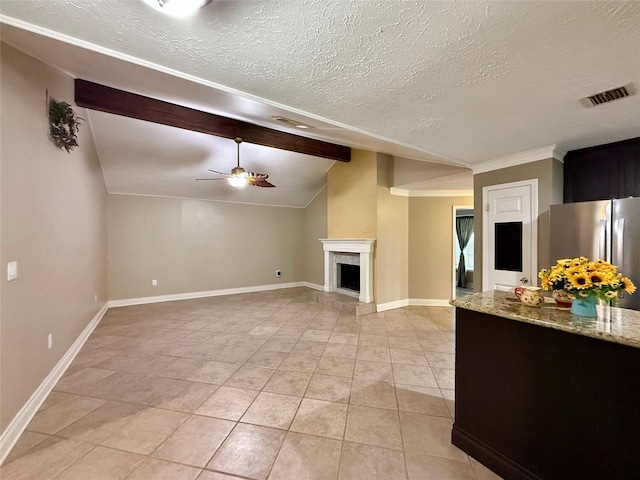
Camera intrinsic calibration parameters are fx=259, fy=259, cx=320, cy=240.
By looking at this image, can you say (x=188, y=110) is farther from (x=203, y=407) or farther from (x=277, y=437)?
(x=277, y=437)

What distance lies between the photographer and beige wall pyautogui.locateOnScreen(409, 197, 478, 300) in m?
5.28

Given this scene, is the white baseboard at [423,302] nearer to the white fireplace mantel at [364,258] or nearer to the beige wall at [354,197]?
the white fireplace mantel at [364,258]

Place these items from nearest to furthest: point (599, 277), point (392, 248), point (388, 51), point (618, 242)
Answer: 1. point (599, 277)
2. point (388, 51)
3. point (618, 242)
4. point (392, 248)

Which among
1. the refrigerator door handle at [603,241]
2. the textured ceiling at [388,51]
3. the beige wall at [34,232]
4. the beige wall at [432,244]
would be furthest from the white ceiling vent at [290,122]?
the beige wall at [432,244]

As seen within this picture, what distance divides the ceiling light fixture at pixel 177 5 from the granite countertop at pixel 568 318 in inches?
83.0

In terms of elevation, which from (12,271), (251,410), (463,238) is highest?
(463,238)

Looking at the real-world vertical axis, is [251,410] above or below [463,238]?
below

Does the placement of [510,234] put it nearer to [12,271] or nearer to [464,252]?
[12,271]

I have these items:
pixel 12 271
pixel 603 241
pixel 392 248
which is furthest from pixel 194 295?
pixel 603 241

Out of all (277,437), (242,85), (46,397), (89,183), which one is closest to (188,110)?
(89,183)

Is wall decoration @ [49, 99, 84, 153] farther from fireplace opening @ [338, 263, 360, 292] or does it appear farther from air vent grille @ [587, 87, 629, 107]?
fireplace opening @ [338, 263, 360, 292]

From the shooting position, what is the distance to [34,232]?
6.93 feet

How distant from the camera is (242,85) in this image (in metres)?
1.85

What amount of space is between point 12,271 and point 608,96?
4.35 metres
